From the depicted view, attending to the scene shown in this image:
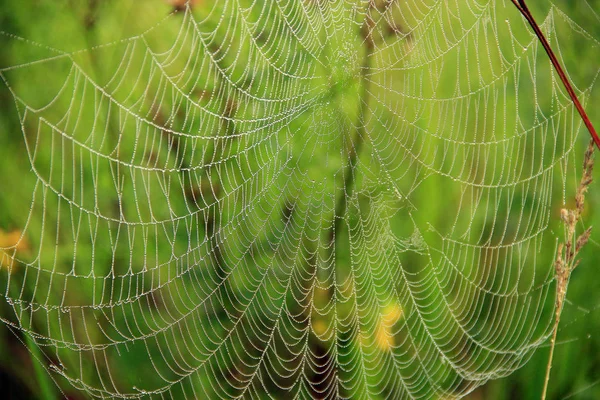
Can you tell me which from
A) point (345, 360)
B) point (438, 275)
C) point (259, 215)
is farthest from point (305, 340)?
point (438, 275)

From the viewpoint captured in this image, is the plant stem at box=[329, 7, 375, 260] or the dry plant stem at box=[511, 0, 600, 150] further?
the plant stem at box=[329, 7, 375, 260]

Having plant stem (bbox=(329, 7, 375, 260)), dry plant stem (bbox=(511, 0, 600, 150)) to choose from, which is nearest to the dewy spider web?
plant stem (bbox=(329, 7, 375, 260))

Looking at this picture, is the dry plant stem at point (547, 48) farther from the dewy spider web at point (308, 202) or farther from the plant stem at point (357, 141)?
the plant stem at point (357, 141)

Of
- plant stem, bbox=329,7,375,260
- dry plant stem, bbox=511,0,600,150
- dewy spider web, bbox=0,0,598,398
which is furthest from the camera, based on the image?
plant stem, bbox=329,7,375,260

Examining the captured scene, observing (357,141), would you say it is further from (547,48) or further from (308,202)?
(547,48)

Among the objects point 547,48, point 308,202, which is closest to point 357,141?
point 308,202

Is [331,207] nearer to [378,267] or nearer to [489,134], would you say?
[378,267]

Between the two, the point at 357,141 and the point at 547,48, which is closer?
the point at 547,48

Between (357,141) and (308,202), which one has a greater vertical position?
(357,141)

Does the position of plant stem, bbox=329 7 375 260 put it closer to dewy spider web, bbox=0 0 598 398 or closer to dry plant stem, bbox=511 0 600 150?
dewy spider web, bbox=0 0 598 398
